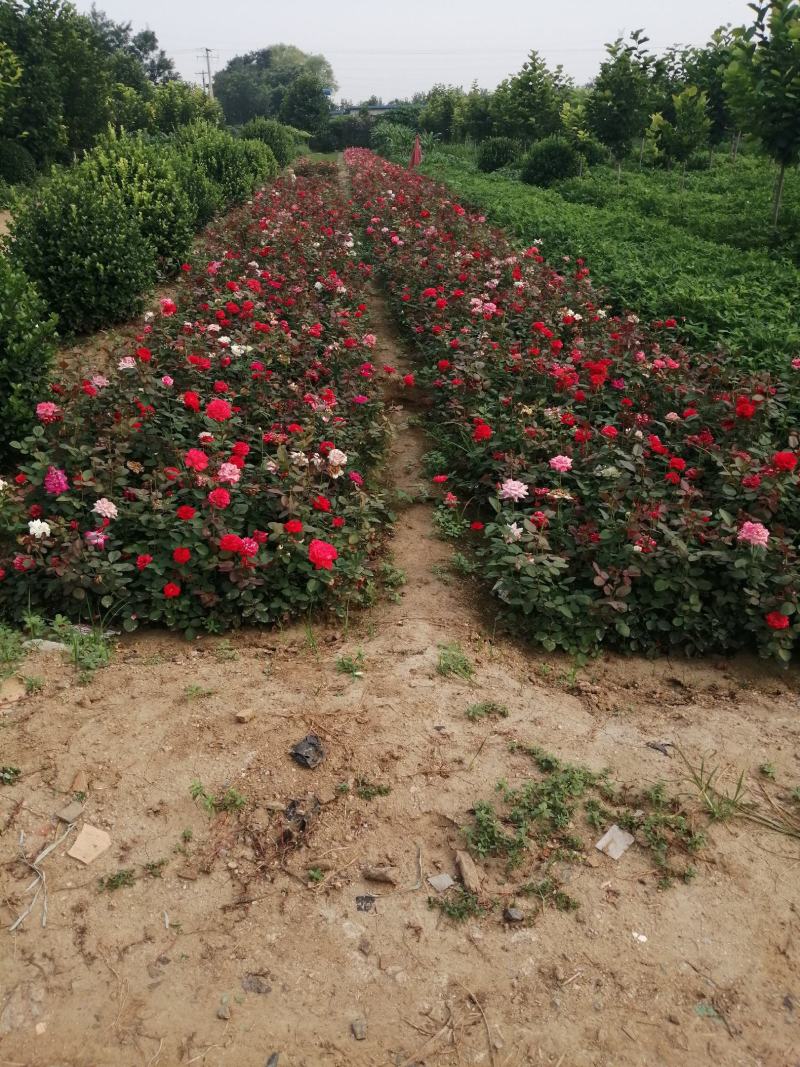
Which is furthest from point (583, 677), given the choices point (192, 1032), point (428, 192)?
point (428, 192)

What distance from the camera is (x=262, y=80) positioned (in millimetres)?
Answer: 78938

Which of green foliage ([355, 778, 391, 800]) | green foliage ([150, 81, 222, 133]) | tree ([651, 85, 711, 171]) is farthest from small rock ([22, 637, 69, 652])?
green foliage ([150, 81, 222, 133])

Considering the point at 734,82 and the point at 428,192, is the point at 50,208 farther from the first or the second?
the point at 734,82

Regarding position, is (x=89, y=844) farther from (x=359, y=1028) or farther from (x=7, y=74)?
(x=7, y=74)

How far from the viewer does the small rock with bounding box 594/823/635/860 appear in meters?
2.20

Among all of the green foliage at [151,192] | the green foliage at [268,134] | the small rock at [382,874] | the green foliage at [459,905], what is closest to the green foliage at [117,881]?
the small rock at [382,874]

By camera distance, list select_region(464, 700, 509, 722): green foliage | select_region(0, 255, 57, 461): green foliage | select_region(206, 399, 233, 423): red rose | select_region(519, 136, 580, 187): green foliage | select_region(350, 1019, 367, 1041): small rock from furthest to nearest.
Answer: select_region(519, 136, 580, 187): green foliage, select_region(0, 255, 57, 461): green foliage, select_region(206, 399, 233, 423): red rose, select_region(464, 700, 509, 722): green foliage, select_region(350, 1019, 367, 1041): small rock

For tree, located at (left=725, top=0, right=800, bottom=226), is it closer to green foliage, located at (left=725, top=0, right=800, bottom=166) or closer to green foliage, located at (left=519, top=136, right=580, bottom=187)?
green foliage, located at (left=725, top=0, right=800, bottom=166)

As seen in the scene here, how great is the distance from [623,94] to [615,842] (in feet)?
63.4

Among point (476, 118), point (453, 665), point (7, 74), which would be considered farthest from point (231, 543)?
point (476, 118)

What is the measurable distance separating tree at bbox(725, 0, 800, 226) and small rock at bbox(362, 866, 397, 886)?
10413 millimetres

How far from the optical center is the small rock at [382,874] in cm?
210

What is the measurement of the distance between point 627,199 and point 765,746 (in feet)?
44.0

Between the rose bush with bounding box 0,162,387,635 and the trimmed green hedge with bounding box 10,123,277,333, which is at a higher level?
the trimmed green hedge with bounding box 10,123,277,333
